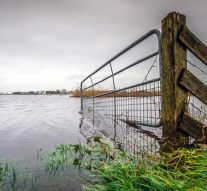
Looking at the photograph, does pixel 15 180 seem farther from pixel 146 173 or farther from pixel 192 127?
pixel 192 127

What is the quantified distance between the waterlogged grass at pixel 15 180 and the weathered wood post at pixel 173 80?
135 centimetres

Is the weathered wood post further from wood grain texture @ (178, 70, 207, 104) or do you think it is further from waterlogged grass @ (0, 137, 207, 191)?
waterlogged grass @ (0, 137, 207, 191)

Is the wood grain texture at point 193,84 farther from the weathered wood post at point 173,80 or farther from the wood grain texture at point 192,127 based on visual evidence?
the wood grain texture at point 192,127

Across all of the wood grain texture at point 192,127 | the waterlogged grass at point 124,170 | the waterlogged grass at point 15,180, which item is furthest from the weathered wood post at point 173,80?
the waterlogged grass at point 15,180

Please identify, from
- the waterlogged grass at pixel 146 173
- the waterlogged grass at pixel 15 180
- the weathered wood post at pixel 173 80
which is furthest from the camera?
the weathered wood post at pixel 173 80

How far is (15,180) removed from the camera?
2.38m

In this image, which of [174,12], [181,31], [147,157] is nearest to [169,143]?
[147,157]

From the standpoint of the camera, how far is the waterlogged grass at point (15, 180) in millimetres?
2230

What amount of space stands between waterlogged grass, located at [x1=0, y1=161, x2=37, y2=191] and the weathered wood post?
135 cm

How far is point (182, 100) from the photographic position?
2.94 m

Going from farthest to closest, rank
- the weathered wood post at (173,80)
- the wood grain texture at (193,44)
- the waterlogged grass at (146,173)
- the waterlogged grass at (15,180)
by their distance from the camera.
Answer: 1. the weathered wood post at (173,80)
2. the wood grain texture at (193,44)
3. the waterlogged grass at (15,180)
4. the waterlogged grass at (146,173)

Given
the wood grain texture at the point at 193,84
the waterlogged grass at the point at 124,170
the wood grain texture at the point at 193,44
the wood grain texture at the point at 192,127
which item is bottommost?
the waterlogged grass at the point at 124,170

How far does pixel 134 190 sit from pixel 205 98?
1.48 m

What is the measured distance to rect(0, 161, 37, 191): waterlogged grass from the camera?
223 cm
